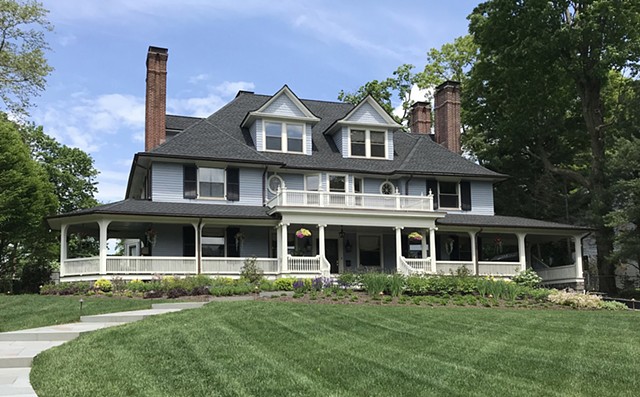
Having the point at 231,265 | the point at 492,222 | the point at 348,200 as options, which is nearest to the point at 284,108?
the point at 348,200

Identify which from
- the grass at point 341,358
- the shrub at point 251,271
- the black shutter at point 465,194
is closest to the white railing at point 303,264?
the shrub at point 251,271

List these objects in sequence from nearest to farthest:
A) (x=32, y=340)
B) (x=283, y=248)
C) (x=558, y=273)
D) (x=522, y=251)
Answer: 1. (x=32, y=340)
2. (x=283, y=248)
3. (x=522, y=251)
4. (x=558, y=273)

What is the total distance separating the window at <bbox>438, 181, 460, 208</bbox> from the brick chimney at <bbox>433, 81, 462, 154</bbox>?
13.5 ft

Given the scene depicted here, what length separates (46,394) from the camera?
7.75 metres

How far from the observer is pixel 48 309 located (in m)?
17.2

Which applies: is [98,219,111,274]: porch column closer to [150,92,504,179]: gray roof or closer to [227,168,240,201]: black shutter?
[150,92,504,179]: gray roof

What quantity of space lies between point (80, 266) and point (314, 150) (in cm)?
1243

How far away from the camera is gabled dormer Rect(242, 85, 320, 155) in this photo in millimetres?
30141

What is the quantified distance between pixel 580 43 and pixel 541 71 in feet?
9.49

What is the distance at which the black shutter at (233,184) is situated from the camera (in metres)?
28.2

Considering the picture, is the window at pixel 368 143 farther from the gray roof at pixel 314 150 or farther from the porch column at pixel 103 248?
the porch column at pixel 103 248

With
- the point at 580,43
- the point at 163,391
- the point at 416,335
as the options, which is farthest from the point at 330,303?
the point at 580,43

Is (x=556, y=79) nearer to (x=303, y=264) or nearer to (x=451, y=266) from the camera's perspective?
(x=451, y=266)

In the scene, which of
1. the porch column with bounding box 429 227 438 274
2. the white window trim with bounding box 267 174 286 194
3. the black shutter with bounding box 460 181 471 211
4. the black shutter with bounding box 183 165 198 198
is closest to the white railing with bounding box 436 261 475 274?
the porch column with bounding box 429 227 438 274
